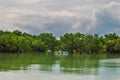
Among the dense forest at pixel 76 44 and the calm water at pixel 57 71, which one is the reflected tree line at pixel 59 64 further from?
the dense forest at pixel 76 44

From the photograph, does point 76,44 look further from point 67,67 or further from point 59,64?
point 67,67

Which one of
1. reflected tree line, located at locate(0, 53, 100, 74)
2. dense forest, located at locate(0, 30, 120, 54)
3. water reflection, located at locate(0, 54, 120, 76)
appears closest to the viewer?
water reflection, located at locate(0, 54, 120, 76)

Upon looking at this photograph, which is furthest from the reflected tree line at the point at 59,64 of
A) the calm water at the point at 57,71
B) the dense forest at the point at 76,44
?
the dense forest at the point at 76,44

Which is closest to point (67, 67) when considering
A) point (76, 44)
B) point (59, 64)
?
point (59, 64)

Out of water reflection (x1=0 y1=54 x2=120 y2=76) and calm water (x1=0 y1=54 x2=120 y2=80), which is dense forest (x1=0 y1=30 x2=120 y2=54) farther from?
calm water (x1=0 y1=54 x2=120 y2=80)

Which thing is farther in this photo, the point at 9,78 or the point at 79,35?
the point at 79,35

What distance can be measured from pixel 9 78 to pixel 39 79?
6.66 feet

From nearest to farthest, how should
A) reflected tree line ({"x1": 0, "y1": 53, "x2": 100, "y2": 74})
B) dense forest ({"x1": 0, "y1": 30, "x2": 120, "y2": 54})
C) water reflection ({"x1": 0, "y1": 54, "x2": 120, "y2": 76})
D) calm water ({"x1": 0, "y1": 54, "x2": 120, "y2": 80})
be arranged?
1. calm water ({"x1": 0, "y1": 54, "x2": 120, "y2": 80})
2. water reflection ({"x1": 0, "y1": 54, "x2": 120, "y2": 76})
3. reflected tree line ({"x1": 0, "y1": 53, "x2": 100, "y2": 74})
4. dense forest ({"x1": 0, "y1": 30, "x2": 120, "y2": 54})

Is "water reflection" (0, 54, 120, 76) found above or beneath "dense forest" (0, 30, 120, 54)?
beneath

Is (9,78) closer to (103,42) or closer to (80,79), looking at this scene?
(80,79)

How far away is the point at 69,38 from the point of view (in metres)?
111

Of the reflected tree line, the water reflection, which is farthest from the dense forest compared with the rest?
the water reflection

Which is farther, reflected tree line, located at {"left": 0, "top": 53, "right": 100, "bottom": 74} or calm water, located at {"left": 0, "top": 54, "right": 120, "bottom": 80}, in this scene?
reflected tree line, located at {"left": 0, "top": 53, "right": 100, "bottom": 74}

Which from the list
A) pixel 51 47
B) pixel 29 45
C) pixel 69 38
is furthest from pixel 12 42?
pixel 51 47
